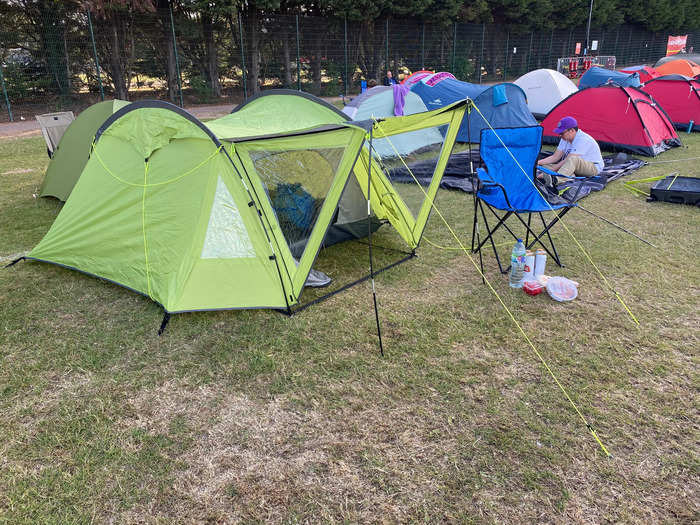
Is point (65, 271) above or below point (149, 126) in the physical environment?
below

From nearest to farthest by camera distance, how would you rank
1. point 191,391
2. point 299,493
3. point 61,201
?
point 299,493
point 191,391
point 61,201

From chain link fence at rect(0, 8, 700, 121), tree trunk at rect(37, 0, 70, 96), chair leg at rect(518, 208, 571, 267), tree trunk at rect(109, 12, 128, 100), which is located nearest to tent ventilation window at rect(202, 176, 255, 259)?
chair leg at rect(518, 208, 571, 267)

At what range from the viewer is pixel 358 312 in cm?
359

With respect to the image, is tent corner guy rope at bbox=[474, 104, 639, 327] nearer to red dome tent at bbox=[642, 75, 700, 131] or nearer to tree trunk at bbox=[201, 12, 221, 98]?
red dome tent at bbox=[642, 75, 700, 131]

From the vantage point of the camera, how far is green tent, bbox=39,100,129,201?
585 cm

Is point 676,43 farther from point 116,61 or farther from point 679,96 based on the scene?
point 116,61

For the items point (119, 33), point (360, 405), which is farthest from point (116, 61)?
point (360, 405)

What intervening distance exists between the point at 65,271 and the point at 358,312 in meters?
2.71

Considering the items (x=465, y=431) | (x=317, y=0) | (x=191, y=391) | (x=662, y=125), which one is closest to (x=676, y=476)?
(x=465, y=431)

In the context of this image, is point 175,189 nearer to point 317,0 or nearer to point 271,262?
point 271,262

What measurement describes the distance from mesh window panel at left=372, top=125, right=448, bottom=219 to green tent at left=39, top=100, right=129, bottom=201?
3.40 meters

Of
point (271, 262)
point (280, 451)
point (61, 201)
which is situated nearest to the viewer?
point (280, 451)

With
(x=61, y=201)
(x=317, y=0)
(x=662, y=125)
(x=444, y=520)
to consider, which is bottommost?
(x=444, y=520)

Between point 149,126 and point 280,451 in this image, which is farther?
point 149,126
